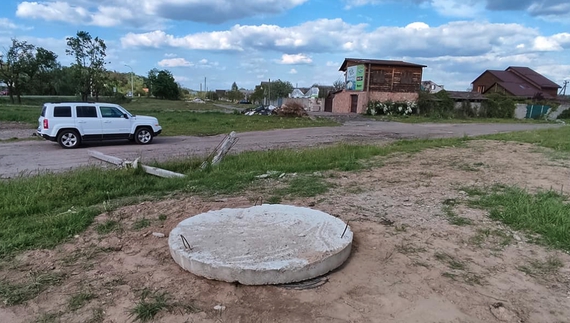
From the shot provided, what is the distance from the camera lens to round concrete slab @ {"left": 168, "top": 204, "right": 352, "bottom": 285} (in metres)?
3.31

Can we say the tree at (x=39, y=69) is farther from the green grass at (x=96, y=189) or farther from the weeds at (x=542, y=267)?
the weeds at (x=542, y=267)

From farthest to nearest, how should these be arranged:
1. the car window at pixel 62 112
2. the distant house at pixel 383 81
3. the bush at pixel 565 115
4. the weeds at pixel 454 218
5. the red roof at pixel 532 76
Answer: the red roof at pixel 532 76, the bush at pixel 565 115, the distant house at pixel 383 81, the car window at pixel 62 112, the weeds at pixel 454 218

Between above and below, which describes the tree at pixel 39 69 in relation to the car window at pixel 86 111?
above

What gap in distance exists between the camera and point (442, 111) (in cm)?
3984

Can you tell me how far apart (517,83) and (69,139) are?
222 feet

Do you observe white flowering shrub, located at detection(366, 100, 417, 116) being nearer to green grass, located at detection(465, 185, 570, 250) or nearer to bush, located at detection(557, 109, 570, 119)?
bush, located at detection(557, 109, 570, 119)

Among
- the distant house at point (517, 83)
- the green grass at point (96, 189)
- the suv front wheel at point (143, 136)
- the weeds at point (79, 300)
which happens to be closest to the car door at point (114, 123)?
the suv front wheel at point (143, 136)

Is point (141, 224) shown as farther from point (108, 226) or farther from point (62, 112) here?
point (62, 112)

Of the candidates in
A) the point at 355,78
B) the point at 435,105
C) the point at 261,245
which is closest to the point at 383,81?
the point at 355,78

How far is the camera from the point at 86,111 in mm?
13656

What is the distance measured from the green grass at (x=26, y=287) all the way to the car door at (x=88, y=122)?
1143 cm

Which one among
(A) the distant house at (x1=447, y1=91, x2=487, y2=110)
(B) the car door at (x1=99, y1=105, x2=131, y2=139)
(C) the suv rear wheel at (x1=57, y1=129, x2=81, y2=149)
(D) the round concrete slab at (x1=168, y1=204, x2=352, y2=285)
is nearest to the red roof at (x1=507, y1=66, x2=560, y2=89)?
(A) the distant house at (x1=447, y1=91, x2=487, y2=110)

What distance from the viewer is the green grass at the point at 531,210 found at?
14.7ft

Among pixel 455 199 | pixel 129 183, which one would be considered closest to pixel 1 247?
pixel 129 183
